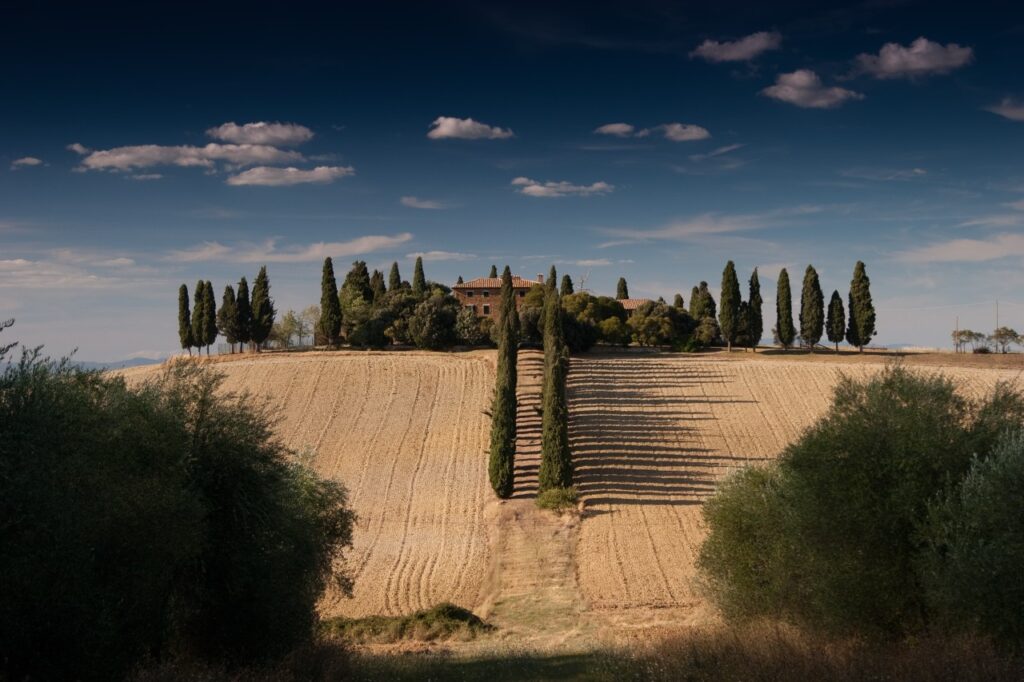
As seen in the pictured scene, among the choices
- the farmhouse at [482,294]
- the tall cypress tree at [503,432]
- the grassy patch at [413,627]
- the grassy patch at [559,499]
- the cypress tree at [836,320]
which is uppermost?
the farmhouse at [482,294]

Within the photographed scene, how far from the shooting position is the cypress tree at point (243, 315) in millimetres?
83125

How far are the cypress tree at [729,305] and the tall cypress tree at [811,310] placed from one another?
302 inches

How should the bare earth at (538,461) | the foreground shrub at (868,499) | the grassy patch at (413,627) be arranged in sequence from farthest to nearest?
1. the bare earth at (538,461)
2. the grassy patch at (413,627)
3. the foreground shrub at (868,499)

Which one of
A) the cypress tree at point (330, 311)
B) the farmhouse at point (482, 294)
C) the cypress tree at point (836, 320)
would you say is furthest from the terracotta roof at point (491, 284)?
the cypress tree at point (836, 320)

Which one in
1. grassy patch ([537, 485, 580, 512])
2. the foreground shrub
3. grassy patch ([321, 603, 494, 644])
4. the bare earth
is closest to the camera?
the foreground shrub

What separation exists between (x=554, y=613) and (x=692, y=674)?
13886 millimetres

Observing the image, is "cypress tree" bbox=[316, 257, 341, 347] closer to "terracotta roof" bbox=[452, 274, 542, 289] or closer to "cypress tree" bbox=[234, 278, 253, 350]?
"cypress tree" bbox=[234, 278, 253, 350]

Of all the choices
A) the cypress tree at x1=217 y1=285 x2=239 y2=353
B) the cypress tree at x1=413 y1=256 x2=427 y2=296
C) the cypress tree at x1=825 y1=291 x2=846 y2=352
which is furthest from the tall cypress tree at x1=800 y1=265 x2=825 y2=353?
the cypress tree at x1=217 y1=285 x2=239 y2=353

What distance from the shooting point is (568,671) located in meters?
18.2

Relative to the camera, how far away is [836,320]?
288 ft

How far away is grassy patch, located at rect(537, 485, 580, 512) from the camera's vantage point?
4044 cm

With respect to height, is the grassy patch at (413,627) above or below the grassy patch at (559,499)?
below

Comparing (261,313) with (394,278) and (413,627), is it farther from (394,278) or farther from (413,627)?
(413,627)

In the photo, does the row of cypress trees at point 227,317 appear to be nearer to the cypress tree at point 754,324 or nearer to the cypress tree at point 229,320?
the cypress tree at point 229,320
